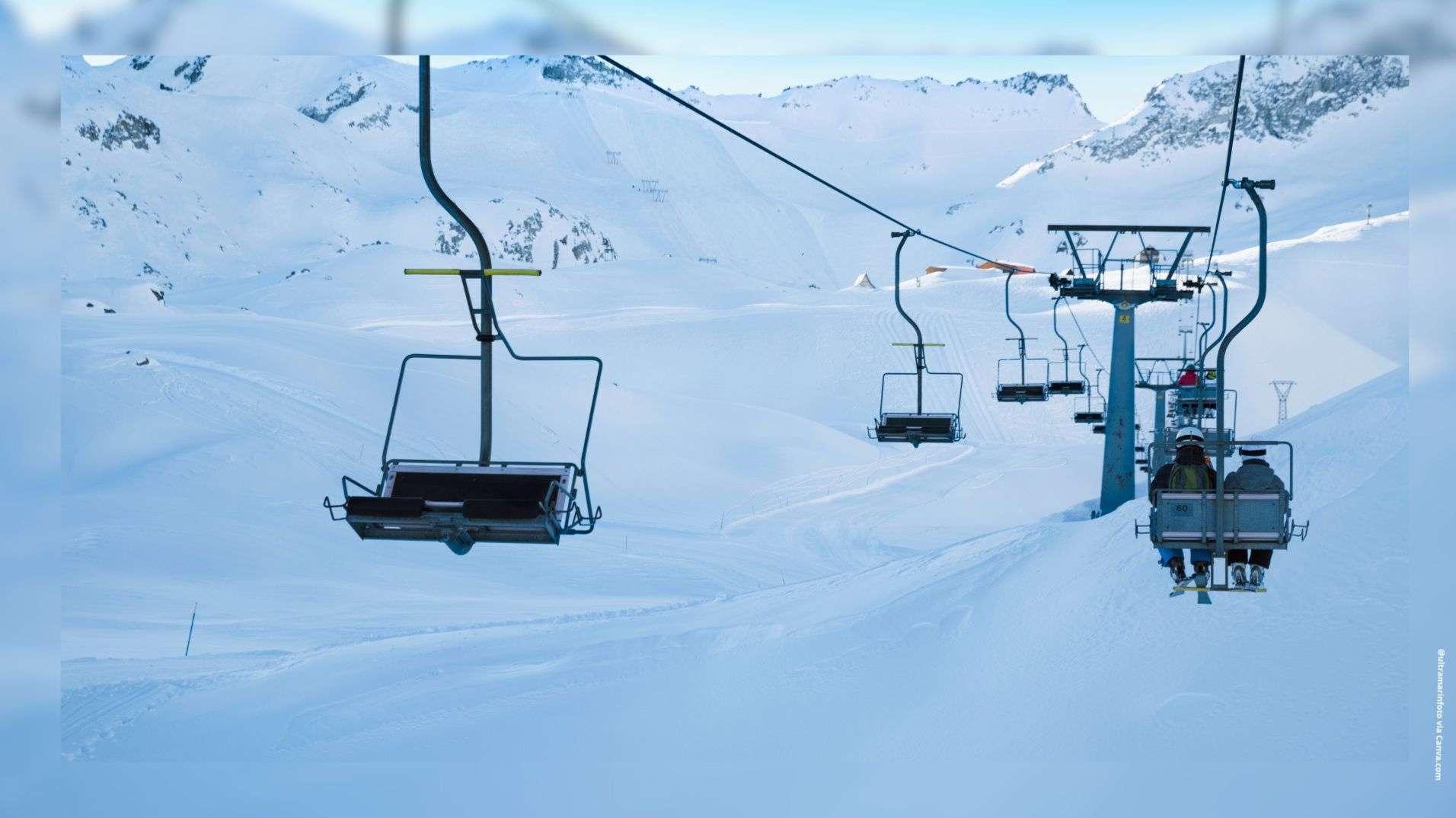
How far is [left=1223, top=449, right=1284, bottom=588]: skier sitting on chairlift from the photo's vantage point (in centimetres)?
903

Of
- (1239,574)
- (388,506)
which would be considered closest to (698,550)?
(1239,574)

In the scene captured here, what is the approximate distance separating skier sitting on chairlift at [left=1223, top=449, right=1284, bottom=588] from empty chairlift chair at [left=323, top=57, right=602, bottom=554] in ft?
12.2

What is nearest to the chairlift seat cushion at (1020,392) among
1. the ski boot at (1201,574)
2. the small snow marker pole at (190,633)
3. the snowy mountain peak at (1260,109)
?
the small snow marker pole at (190,633)

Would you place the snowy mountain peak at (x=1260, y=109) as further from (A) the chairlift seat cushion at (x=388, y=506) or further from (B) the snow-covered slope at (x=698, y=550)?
(A) the chairlift seat cushion at (x=388, y=506)

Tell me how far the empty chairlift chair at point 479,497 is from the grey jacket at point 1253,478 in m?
3.75

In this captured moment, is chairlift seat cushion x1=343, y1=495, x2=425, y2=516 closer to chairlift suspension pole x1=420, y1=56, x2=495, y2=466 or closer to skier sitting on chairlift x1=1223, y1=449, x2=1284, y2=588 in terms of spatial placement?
chairlift suspension pole x1=420, y1=56, x2=495, y2=466

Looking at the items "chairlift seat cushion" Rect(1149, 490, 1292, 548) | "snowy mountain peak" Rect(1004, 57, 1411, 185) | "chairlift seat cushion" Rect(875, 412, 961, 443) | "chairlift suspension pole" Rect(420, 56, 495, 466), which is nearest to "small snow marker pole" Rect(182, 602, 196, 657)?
"chairlift seat cushion" Rect(875, 412, 961, 443)

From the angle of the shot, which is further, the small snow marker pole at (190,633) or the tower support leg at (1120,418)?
the tower support leg at (1120,418)

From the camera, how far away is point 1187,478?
364 inches

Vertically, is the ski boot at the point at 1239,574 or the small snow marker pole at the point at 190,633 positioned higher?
the ski boot at the point at 1239,574

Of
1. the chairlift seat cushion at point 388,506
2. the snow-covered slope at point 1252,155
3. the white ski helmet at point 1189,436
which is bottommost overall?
the chairlift seat cushion at point 388,506

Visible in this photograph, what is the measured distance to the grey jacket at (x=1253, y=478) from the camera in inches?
358

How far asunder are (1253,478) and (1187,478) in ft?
1.21

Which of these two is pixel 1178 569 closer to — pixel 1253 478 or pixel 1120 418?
pixel 1253 478
